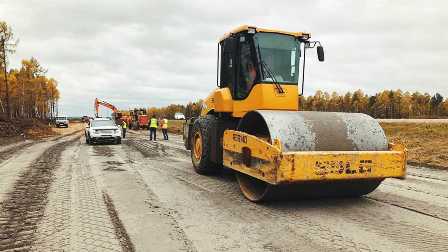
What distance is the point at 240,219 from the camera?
18.9 feet

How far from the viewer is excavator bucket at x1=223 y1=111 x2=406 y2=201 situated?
18.8 feet

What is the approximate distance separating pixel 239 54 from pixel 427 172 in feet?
20.8

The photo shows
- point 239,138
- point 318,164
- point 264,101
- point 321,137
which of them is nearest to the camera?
point 318,164

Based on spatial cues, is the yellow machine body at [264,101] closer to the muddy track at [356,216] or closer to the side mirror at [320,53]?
the side mirror at [320,53]

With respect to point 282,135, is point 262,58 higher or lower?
higher

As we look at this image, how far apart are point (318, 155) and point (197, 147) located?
5018 millimetres

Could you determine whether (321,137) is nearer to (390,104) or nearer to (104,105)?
(104,105)

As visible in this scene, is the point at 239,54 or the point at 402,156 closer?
the point at 402,156

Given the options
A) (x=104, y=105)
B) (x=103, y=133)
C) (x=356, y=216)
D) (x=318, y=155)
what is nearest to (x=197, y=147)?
(x=318, y=155)

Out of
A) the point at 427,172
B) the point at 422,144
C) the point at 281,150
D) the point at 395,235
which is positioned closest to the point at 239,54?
the point at 281,150

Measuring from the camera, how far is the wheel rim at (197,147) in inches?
398

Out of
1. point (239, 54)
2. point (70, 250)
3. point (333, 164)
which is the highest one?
point (239, 54)

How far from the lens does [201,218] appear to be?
19.1 ft

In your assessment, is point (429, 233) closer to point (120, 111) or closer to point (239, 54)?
point (239, 54)
